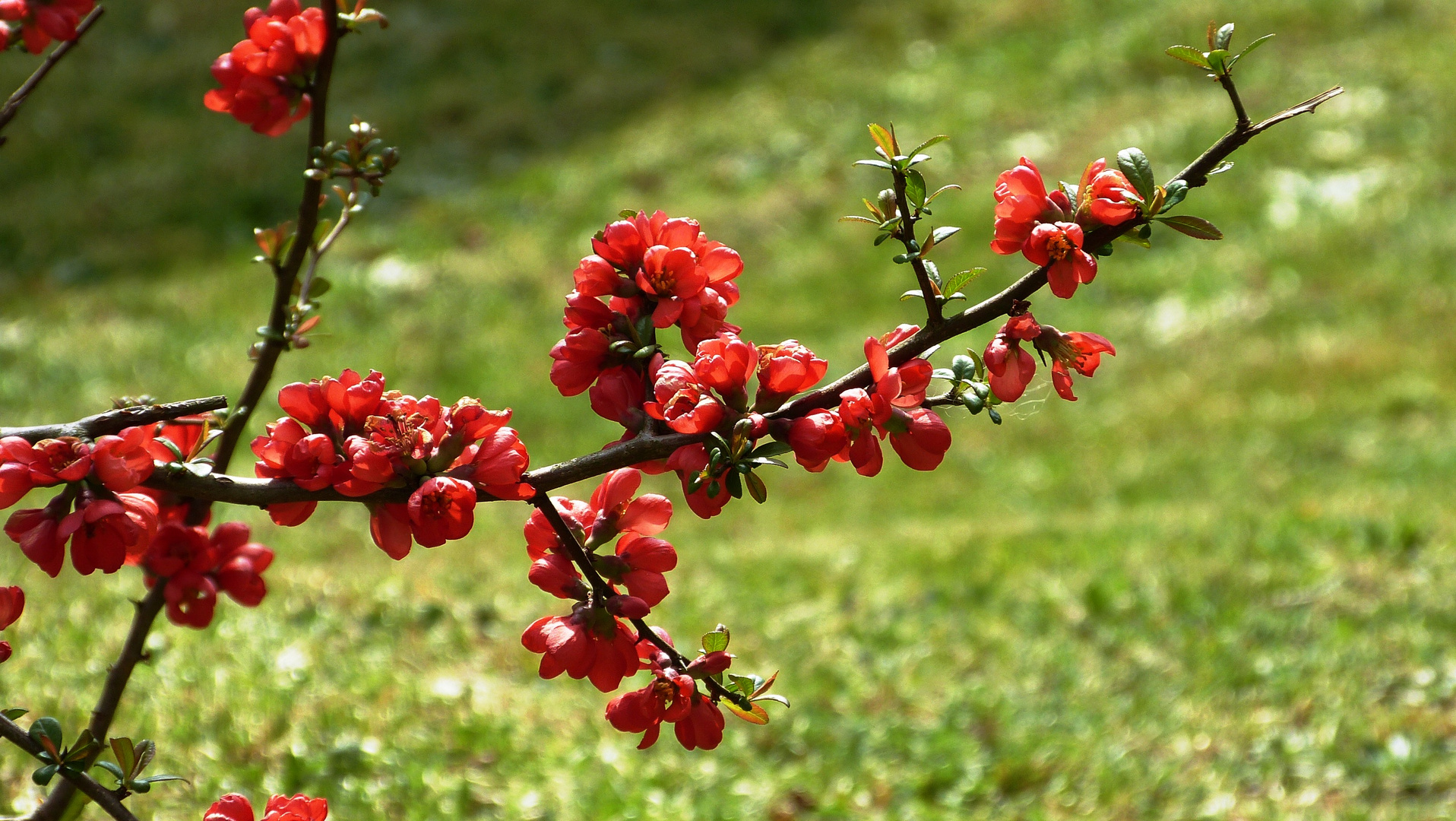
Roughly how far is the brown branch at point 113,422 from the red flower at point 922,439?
2.33 ft

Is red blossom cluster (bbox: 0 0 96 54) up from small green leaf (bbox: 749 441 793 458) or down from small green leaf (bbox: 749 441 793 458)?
up

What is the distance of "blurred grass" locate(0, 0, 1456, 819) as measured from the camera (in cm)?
305

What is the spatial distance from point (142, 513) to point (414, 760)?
6.00 ft

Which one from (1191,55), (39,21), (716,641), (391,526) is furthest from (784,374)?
(39,21)

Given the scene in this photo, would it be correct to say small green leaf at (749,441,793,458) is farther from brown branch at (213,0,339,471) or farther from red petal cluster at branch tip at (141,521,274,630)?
brown branch at (213,0,339,471)

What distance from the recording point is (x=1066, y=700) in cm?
349

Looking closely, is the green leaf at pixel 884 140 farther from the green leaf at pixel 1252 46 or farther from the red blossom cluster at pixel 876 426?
the green leaf at pixel 1252 46

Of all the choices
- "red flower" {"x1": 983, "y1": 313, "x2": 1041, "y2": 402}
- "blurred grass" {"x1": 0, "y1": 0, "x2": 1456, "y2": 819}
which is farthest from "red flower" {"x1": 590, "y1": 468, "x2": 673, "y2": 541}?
"blurred grass" {"x1": 0, "y1": 0, "x2": 1456, "y2": 819}

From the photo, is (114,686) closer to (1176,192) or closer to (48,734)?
(48,734)

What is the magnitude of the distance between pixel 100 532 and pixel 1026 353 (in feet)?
3.10

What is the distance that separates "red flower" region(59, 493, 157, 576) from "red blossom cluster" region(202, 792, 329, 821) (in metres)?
0.34

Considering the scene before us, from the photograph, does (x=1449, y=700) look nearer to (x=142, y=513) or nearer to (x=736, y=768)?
(x=736, y=768)

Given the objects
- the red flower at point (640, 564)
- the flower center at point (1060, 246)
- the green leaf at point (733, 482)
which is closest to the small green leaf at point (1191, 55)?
the flower center at point (1060, 246)

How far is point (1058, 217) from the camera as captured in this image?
135 cm
